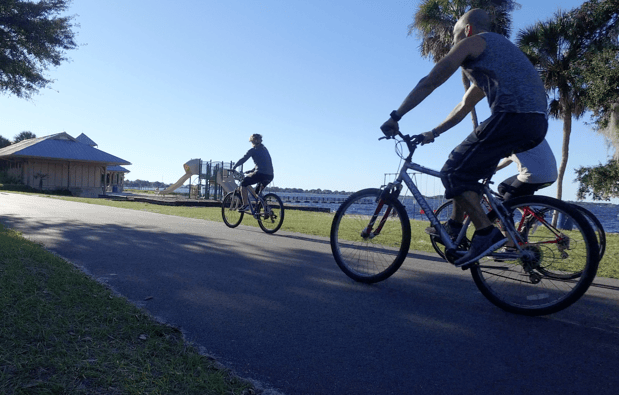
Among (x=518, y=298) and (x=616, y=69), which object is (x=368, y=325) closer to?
(x=518, y=298)

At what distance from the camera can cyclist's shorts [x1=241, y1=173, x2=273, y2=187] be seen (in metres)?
8.70

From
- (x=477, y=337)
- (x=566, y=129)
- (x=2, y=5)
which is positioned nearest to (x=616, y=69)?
(x=566, y=129)

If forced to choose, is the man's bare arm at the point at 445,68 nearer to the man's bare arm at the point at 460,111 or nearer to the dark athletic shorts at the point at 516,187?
the man's bare arm at the point at 460,111

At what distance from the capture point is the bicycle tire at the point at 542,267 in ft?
9.61

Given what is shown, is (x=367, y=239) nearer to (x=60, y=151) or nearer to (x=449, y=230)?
(x=449, y=230)

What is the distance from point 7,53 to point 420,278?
1792 cm

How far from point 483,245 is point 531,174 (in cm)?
105

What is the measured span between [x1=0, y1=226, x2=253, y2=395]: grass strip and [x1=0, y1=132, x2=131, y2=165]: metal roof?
130ft

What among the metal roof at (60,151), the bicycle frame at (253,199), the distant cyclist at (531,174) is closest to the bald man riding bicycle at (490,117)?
the distant cyclist at (531,174)

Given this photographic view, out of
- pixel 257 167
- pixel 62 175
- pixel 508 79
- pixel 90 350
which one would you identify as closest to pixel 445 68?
pixel 508 79

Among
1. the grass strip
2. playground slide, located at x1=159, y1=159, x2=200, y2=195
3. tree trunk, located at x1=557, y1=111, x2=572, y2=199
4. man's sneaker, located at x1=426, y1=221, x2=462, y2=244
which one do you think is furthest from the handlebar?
playground slide, located at x1=159, y1=159, x2=200, y2=195

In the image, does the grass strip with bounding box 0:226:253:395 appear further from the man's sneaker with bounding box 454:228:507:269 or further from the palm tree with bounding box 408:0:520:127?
the palm tree with bounding box 408:0:520:127

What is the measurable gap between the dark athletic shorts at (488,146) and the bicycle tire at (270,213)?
499cm

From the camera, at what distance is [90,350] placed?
216 cm
